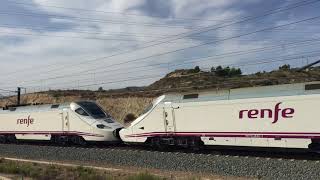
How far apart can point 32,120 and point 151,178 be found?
21.9 metres

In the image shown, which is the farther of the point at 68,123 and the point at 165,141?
the point at 68,123

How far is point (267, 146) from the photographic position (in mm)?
21797

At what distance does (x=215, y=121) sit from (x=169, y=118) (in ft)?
9.97

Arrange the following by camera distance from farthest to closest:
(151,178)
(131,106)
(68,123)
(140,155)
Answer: (131,106) < (68,123) < (140,155) < (151,178)

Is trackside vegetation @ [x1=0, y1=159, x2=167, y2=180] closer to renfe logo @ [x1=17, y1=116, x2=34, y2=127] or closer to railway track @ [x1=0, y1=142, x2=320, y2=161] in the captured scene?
railway track @ [x1=0, y1=142, x2=320, y2=161]

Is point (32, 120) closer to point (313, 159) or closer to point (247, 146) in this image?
point (247, 146)

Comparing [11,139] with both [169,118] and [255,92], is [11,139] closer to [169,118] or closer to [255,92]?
[169,118]

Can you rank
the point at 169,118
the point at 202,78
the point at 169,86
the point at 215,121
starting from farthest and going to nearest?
the point at 169,86, the point at 202,78, the point at 169,118, the point at 215,121

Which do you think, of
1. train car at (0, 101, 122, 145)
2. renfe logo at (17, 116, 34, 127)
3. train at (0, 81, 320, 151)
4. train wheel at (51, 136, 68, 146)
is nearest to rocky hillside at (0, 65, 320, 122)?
train car at (0, 101, 122, 145)

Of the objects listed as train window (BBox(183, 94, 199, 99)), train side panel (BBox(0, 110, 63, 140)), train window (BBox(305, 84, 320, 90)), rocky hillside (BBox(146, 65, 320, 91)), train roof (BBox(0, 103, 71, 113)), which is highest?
rocky hillside (BBox(146, 65, 320, 91))

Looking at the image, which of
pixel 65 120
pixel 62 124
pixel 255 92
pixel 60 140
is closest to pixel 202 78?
pixel 60 140

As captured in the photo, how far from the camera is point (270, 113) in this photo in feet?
71.2

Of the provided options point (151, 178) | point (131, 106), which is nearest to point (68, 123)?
point (151, 178)

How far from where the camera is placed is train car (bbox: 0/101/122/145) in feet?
102
